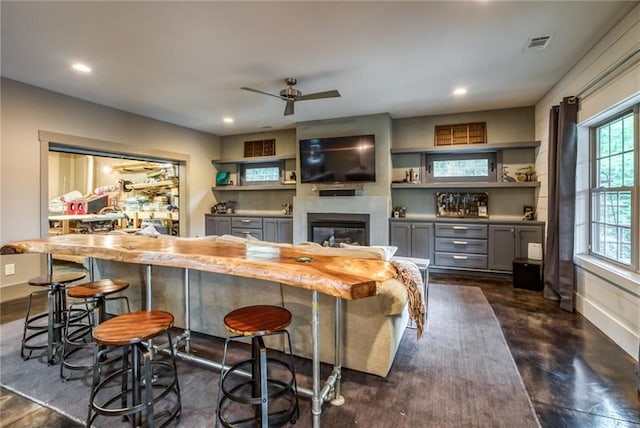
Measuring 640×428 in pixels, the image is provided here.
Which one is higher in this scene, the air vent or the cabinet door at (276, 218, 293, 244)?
the air vent

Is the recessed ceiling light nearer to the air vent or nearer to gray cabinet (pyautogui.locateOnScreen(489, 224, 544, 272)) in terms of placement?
the air vent

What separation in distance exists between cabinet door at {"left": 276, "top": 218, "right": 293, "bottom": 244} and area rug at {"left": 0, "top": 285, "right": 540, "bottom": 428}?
3624mm

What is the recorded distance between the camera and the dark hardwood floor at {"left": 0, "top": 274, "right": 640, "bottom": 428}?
1.82 meters

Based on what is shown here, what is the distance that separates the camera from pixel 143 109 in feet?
16.8

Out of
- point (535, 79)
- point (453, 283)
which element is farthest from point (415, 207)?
point (535, 79)

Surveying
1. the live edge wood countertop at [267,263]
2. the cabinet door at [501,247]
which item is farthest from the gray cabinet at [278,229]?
the live edge wood countertop at [267,263]

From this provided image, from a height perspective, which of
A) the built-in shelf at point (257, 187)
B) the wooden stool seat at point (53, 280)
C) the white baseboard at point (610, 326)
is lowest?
the white baseboard at point (610, 326)

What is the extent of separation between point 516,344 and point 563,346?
39 centimetres

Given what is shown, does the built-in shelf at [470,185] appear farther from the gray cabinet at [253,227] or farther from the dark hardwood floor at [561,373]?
the gray cabinet at [253,227]

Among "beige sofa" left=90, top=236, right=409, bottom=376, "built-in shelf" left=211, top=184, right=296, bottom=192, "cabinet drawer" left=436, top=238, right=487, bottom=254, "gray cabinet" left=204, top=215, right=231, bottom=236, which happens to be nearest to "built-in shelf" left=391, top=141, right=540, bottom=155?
"cabinet drawer" left=436, top=238, right=487, bottom=254

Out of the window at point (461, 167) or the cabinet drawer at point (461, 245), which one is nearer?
the cabinet drawer at point (461, 245)

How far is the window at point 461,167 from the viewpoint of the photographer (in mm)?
5331

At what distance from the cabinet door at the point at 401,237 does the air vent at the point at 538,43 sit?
298 centimetres

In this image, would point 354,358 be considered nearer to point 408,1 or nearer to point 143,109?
point 408,1
